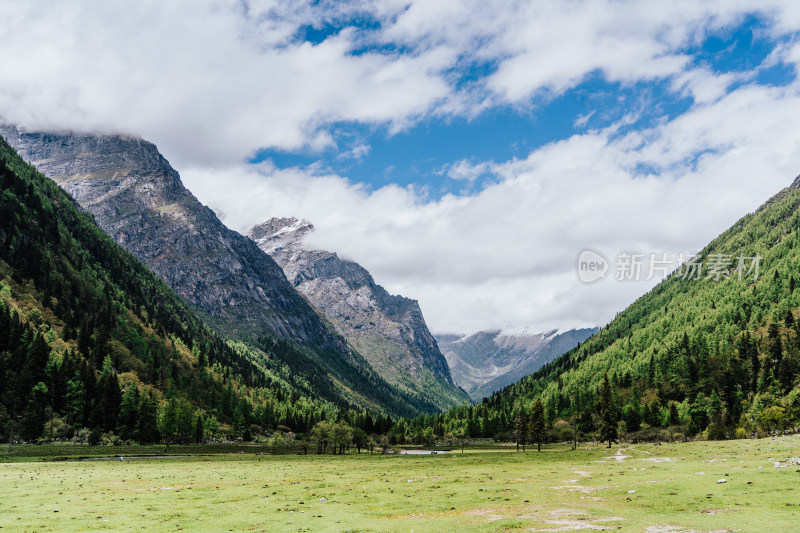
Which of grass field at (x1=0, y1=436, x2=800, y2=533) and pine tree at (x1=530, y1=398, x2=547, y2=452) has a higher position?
grass field at (x1=0, y1=436, x2=800, y2=533)

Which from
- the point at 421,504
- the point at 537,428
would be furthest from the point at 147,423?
the point at 421,504

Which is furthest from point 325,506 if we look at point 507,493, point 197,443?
point 197,443

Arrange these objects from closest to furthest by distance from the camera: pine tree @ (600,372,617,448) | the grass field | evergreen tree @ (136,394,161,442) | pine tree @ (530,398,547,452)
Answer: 1. the grass field
2. pine tree @ (600,372,617,448)
3. pine tree @ (530,398,547,452)
4. evergreen tree @ (136,394,161,442)

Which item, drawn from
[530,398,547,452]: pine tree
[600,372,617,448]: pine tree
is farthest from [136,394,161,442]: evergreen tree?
[600,372,617,448]: pine tree

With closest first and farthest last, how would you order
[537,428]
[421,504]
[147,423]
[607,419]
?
[421,504]
[607,419]
[537,428]
[147,423]

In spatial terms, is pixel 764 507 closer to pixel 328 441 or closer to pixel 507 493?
pixel 507 493

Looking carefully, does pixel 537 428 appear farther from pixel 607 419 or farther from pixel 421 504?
pixel 421 504

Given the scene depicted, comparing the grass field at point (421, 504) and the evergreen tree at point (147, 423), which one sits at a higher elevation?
the grass field at point (421, 504)

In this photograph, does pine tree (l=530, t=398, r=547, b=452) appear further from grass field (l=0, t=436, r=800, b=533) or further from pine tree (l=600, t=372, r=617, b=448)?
grass field (l=0, t=436, r=800, b=533)

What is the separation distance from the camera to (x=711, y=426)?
160250 mm

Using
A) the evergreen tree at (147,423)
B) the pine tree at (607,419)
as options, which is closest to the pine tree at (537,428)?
the pine tree at (607,419)

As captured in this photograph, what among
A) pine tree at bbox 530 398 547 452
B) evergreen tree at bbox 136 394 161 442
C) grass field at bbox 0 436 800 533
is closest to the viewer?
grass field at bbox 0 436 800 533

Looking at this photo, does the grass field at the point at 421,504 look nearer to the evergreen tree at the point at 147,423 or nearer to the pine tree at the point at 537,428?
the pine tree at the point at 537,428

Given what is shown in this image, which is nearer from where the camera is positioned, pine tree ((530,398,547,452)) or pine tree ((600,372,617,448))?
pine tree ((600,372,617,448))
